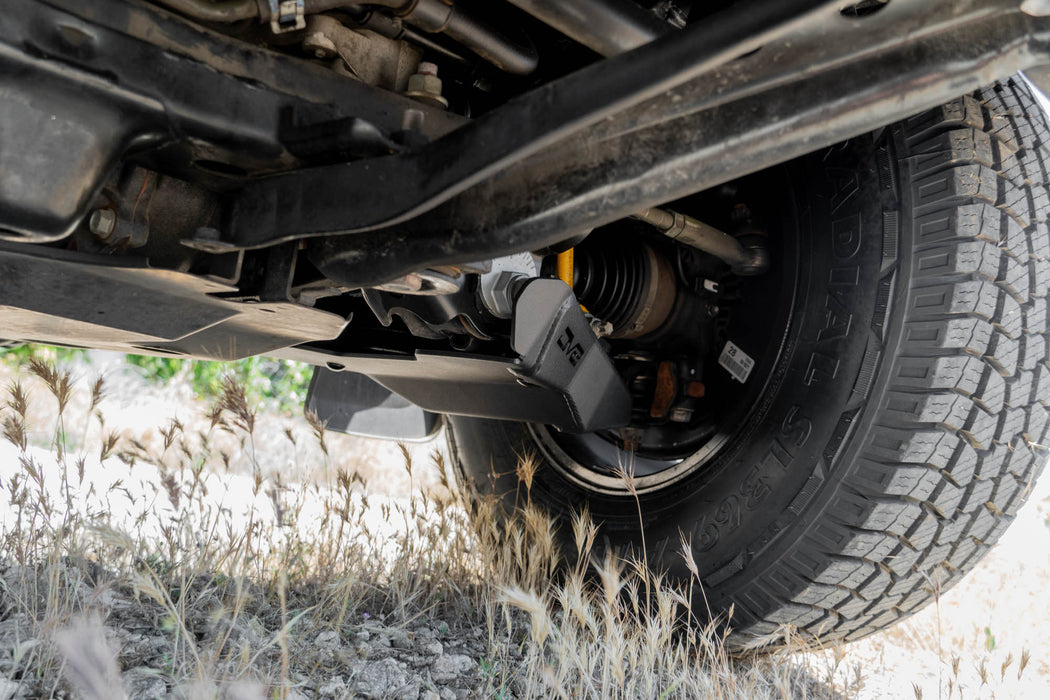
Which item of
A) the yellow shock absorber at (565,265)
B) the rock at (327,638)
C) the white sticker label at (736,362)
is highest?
the yellow shock absorber at (565,265)

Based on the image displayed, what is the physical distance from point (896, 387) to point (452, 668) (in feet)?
2.92

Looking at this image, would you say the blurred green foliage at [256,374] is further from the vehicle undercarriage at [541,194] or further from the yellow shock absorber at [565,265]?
the yellow shock absorber at [565,265]

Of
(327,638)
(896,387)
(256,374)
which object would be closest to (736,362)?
(896,387)

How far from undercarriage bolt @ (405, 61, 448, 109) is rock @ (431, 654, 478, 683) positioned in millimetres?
931

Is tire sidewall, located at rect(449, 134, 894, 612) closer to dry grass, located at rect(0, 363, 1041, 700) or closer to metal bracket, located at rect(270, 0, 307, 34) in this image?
dry grass, located at rect(0, 363, 1041, 700)

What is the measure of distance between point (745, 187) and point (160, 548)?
4.58ft

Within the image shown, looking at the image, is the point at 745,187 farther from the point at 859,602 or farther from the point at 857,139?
the point at 859,602

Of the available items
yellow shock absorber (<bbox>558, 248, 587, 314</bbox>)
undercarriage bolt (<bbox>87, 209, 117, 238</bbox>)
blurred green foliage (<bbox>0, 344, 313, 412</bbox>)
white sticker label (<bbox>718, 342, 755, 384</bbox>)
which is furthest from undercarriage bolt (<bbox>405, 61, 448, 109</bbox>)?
blurred green foliage (<bbox>0, 344, 313, 412</bbox>)

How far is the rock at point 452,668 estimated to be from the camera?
53.1 inches

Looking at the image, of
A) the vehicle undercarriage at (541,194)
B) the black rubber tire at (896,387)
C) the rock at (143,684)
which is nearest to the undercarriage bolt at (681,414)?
the vehicle undercarriage at (541,194)

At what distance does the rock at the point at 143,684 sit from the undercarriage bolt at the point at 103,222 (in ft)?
1.82

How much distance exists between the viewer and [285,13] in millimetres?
877

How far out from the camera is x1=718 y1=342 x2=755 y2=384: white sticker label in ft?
5.32

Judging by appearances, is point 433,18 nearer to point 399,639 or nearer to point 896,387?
point 896,387
